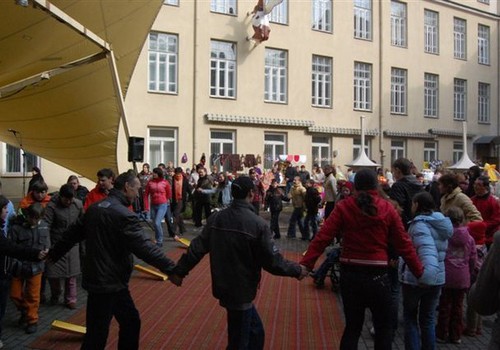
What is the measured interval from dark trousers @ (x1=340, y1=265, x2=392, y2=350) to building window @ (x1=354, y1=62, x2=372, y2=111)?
23.9m

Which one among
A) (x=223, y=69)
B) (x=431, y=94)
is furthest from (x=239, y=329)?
A: (x=431, y=94)

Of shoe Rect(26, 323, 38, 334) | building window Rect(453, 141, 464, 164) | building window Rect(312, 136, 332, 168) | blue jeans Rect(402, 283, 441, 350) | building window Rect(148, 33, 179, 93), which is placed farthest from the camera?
building window Rect(453, 141, 464, 164)

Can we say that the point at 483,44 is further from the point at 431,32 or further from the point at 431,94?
the point at 431,94

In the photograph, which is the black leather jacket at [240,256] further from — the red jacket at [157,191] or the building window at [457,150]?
the building window at [457,150]

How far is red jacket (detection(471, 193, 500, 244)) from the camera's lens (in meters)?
6.96

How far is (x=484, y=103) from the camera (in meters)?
33.3

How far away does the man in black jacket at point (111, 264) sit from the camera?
4410 mm

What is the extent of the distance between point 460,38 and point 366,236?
102 ft

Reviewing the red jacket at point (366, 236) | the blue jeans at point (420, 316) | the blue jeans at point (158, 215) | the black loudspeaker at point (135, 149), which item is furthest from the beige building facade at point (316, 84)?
the red jacket at point (366, 236)

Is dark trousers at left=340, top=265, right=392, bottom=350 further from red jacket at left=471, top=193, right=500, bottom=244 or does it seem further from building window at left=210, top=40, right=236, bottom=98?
building window at left=210, top=40, right=236, bottom=98

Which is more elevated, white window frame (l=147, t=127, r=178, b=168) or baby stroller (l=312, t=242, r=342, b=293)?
white window frame (l=147, t=127, r=178, b=168)

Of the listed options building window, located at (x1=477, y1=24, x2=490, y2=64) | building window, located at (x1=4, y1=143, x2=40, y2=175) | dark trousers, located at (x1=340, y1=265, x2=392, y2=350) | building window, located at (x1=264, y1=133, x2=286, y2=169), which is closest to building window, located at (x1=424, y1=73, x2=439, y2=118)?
building window, located at (x1=477, y1=24, x2=490, y2=64)

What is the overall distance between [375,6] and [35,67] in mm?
21871

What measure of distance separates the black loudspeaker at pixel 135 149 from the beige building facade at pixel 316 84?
10.3 meters
